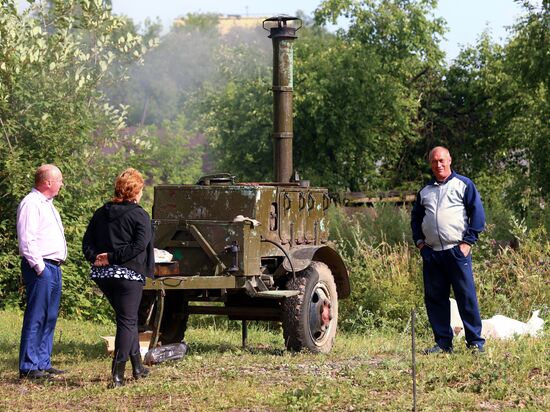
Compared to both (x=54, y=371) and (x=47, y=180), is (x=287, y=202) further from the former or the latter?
(x=54, y=371)

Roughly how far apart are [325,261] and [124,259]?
3650mm

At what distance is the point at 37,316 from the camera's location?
9.45 m

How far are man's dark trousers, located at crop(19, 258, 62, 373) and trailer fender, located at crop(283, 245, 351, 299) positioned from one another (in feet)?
8.34

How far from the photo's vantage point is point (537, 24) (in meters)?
20.7

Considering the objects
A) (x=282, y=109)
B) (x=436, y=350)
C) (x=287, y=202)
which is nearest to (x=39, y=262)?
(x=287, y=202)

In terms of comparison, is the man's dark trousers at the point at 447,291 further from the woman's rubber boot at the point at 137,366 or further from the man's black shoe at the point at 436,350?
the woman's rubber boot at the point at 137,366

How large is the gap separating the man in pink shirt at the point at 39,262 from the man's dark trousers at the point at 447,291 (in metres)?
3.39

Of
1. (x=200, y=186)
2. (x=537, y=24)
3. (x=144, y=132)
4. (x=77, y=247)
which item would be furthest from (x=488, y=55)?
(x=200, y=186)

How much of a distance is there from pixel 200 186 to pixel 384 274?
5.13 m

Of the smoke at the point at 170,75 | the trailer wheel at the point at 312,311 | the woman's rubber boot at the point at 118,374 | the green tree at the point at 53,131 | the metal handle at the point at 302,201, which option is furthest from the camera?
the smoke at the point at 170,75

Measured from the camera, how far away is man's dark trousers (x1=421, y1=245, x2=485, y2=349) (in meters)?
10.1

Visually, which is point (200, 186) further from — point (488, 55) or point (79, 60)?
point (488, 55)

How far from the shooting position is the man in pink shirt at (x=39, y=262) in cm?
930

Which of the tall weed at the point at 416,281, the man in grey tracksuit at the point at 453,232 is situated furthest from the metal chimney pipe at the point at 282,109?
the man in grey tracksuit at the point at 453,232
